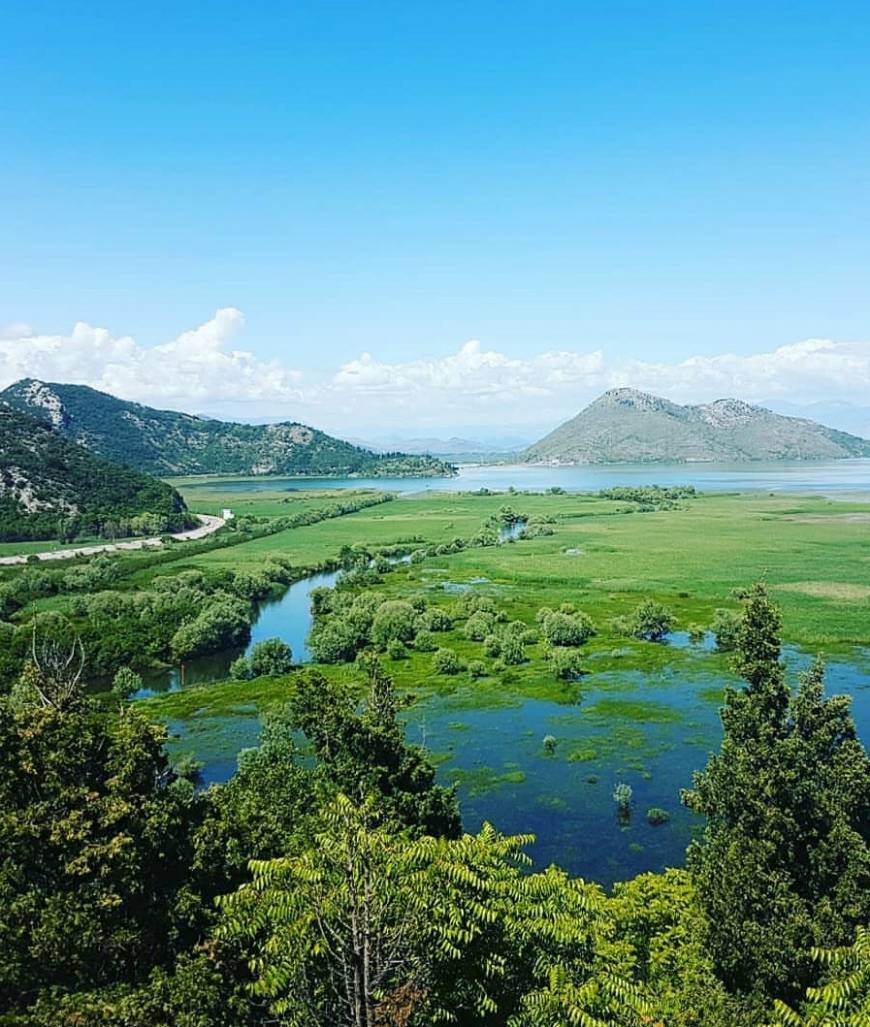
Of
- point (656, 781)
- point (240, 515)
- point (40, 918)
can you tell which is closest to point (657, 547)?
point (656, 781)

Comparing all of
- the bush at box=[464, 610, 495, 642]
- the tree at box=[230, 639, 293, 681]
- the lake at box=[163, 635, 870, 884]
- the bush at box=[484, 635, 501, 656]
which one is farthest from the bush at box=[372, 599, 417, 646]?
the lake at box=[163, 635, 870, 884]

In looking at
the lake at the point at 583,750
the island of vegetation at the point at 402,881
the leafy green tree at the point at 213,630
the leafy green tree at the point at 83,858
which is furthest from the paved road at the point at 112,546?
the leafy green tree at the point at 83,858

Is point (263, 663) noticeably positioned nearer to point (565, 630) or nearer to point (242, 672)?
point (242, 672)

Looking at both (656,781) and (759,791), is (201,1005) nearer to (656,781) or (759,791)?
(759,791)

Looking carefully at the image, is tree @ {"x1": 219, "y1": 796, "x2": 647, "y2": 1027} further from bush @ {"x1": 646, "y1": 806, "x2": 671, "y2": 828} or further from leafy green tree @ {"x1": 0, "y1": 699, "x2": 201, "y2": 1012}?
bush @ {"x1": 646, "y1": 806, "x2": 671, "y2": 828}

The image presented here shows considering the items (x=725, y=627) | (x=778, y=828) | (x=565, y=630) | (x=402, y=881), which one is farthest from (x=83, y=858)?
(x=725, y=627)

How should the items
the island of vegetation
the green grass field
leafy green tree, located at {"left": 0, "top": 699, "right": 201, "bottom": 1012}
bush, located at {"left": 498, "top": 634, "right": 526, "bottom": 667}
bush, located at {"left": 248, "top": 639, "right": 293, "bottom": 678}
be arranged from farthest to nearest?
the green grass field
bush, located at {"left": 498, "top": 634, "right": 526, "bottom": 667}
bush, located at {"left": 248, "top": 639, "right": 293, "bottom": 678}
leafy green tree, located at {"left": 0, "top": 699, "right": 201, "bottom": 1012}
the island of vegetation
